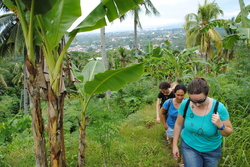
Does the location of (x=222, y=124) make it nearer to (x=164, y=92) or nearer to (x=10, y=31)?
(x=164, y=92)

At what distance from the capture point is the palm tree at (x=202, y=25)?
18.0 m

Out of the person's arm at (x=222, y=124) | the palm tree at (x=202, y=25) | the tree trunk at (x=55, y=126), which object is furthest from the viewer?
the palm tree at (x=202, y=25)

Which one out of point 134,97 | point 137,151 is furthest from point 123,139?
point 134,97

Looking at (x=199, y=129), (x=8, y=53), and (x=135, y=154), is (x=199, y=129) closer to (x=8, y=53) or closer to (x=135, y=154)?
(x=135, y=154)

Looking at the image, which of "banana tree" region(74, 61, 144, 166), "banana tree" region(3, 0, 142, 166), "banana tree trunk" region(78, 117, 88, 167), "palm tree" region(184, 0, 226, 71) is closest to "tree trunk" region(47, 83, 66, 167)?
"banana tree" region(3, 0, 142, 166)

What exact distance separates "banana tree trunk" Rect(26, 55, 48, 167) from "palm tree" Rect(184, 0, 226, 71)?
1889 centimetres

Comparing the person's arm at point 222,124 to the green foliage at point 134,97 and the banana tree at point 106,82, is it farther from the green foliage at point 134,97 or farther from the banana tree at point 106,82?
the green foliage at point 134,97

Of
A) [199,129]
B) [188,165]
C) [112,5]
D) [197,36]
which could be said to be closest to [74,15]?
[112,5]

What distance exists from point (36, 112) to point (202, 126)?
2076 millimetres

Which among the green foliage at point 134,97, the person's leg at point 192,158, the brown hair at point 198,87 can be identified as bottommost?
the green foliage at point 134,97

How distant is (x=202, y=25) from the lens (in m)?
18.7

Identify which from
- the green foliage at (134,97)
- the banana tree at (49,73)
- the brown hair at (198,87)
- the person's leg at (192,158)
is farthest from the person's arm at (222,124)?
the green foliage at (134,97)

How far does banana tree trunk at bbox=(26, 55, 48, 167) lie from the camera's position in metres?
2.26

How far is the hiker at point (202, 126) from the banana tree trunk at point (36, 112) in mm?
1808
